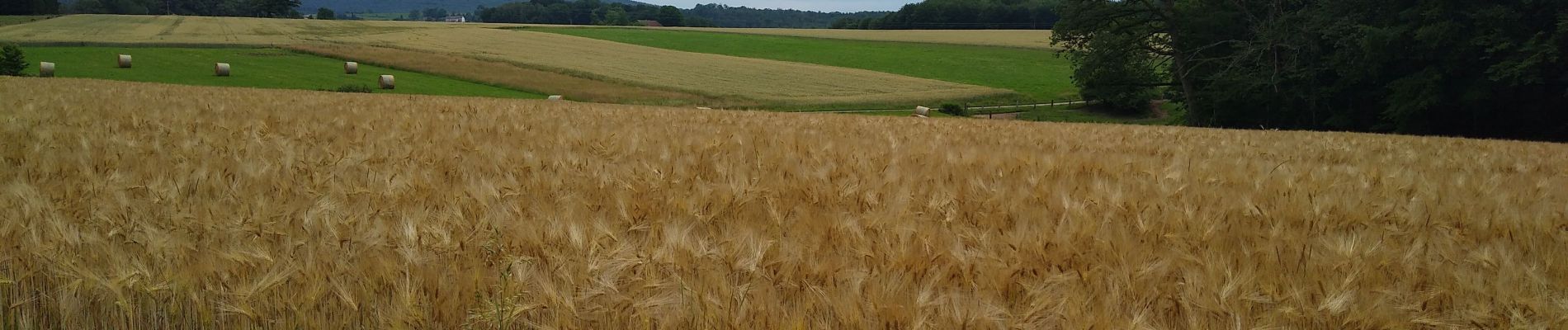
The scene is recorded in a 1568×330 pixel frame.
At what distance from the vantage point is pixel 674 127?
8281 mm

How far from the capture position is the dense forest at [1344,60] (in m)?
29.5

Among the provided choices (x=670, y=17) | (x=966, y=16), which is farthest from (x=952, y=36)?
(x=670, y=17)

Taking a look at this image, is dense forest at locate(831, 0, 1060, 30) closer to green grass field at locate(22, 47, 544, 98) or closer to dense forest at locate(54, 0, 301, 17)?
A: dense forest at locate(54, 0, 301, 17)

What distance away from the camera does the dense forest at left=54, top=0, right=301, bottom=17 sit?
399 feet

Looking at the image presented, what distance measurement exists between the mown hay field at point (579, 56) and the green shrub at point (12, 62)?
20.1 m

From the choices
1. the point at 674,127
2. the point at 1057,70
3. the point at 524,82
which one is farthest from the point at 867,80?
the point at 674,127

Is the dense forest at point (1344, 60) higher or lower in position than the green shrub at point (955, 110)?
higher

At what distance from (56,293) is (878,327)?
1.83 m

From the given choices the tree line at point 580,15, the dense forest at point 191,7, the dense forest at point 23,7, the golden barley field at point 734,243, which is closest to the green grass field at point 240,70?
the golden barley field at point 734,243

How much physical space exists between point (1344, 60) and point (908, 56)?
160ft

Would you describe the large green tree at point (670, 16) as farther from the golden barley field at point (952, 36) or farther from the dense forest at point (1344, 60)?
the dense forest at point (1344, 60)

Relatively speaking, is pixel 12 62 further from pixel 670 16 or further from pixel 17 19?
pixel 670 16

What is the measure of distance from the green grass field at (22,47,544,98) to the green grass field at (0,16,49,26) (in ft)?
110

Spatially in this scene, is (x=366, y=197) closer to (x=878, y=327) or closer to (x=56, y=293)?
(x=56, y=293)
